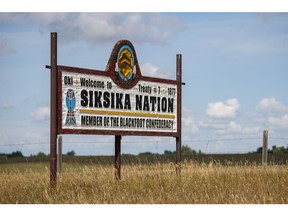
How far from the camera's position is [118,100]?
15258 millimetres

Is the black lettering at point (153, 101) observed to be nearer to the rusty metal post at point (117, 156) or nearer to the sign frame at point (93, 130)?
the sign frame at point (93, 130)

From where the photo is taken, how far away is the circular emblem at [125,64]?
607 inches

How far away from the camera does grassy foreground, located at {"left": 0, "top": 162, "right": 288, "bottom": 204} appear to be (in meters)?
11.6

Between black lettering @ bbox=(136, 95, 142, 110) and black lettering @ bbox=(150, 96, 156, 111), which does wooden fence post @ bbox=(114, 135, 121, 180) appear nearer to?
black lettering @ bbox=(136, 95, 142, 110)

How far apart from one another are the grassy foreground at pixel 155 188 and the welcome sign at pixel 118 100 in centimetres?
146

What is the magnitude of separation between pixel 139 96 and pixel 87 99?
230 cm

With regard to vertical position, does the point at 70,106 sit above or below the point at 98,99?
below

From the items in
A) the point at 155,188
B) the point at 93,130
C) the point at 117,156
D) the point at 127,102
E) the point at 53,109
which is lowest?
the point at 155,188

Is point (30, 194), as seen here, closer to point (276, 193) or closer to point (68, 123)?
point (68, 123)

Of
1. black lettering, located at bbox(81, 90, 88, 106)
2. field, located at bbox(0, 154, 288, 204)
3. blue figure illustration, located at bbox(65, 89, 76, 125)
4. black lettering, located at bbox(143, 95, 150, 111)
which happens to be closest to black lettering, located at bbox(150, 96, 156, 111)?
black lettering, located at bbox(143, 95, 150, 111)

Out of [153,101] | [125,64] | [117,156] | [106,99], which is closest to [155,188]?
[117,156]

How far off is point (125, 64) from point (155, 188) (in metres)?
4.08

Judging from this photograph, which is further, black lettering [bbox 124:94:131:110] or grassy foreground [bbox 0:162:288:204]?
black lettering [bbox 124:94:131:110]

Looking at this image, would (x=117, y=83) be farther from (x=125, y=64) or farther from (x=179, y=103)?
(x=179, y=103)
